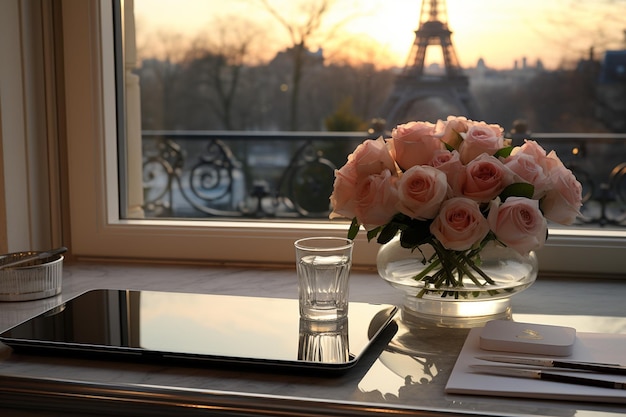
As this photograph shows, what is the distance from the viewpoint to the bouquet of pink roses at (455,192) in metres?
0.74

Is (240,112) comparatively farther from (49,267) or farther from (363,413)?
(363,413)

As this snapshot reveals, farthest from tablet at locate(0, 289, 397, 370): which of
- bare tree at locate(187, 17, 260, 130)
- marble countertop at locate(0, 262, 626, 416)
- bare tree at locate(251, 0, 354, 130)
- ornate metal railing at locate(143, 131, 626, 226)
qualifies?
bare tree at locate(187, 17, 260, 130)

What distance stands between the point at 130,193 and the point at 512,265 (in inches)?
34.2

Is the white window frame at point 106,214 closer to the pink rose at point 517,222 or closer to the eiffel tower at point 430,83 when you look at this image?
the pink rose at point 517,222

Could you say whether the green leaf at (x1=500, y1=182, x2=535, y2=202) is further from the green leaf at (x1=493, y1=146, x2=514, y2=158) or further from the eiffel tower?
the eiffel tower

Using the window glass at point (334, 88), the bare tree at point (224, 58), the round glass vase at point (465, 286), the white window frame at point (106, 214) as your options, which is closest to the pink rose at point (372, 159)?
the round glass vase at point (465, 286)

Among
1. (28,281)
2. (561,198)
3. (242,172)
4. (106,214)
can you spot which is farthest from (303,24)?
(561,198)

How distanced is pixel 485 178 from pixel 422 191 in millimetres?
72

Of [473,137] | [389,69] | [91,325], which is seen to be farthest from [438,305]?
[389,69]

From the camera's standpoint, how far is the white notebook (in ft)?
1.93

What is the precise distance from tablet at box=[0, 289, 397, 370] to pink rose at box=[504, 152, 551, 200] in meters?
0.22

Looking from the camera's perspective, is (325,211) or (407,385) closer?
(407,385)

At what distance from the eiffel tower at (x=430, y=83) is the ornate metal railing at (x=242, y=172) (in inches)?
12.4

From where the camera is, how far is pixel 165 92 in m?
4.38
